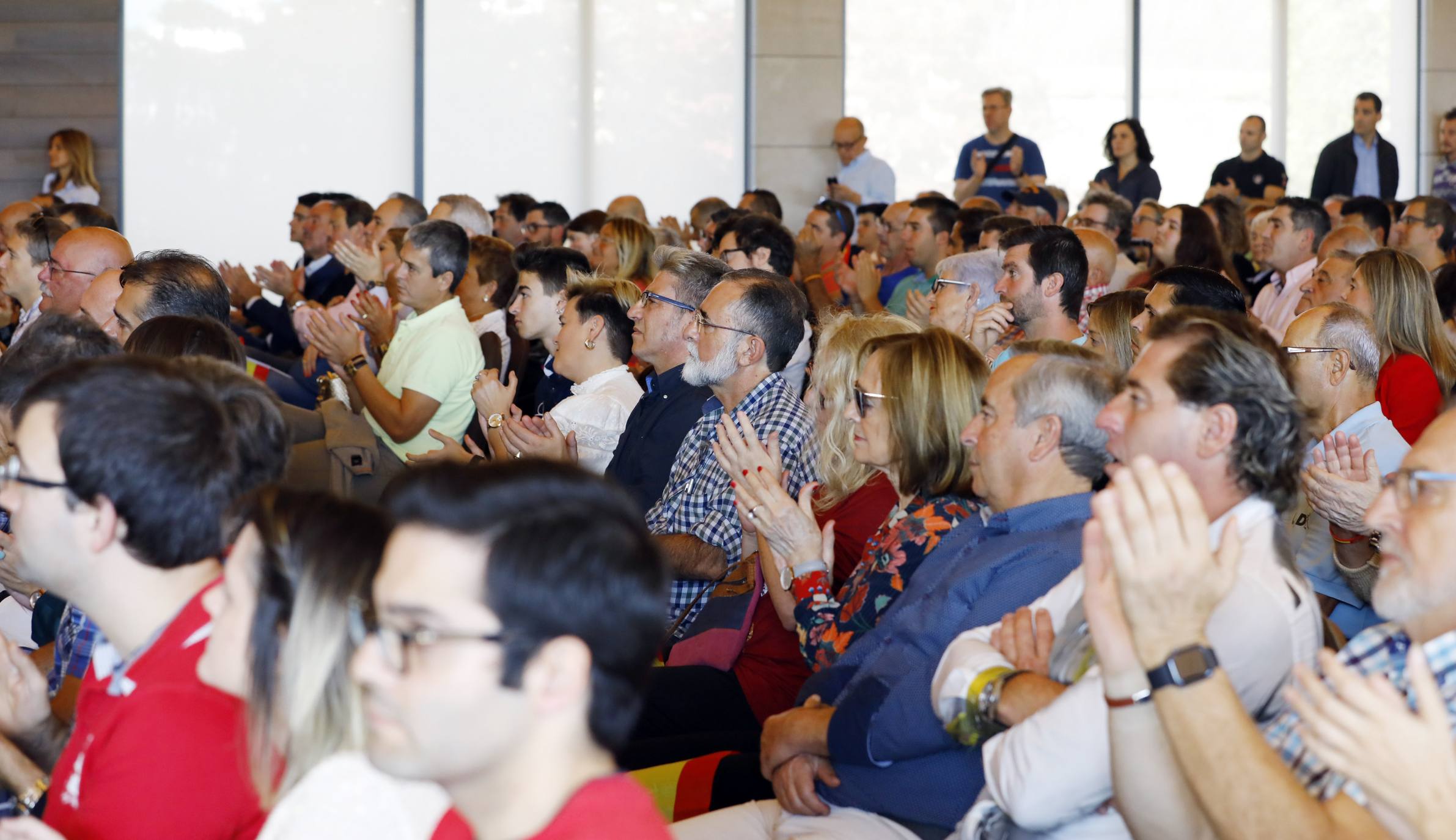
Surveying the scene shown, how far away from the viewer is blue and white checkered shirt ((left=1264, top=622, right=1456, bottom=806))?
149 centimetres

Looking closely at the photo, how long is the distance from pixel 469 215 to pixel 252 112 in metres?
3.38

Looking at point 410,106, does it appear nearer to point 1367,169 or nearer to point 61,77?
point 61,77

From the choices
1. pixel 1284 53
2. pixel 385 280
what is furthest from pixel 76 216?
pixel 1284 53

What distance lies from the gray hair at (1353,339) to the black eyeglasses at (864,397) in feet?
4.68

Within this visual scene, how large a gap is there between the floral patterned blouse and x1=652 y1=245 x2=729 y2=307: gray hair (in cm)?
157

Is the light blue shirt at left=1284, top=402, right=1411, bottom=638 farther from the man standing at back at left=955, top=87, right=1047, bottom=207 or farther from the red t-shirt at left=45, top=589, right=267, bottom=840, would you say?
the man standing at back at left=955, top=87, right=1047, bottom=207

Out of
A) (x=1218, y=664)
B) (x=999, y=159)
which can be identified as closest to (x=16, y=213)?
(x=999, y=159)

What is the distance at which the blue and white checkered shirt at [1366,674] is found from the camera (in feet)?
4.88

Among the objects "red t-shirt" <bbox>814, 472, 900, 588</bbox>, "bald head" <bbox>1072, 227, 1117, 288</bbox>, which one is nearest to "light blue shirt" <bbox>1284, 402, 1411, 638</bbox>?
"red t-shirt" <bbox>814, 472, 900, 588</bbox>

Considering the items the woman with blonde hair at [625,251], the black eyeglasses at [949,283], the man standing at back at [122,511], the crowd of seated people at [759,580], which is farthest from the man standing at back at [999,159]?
the man standing at back at [122,511]

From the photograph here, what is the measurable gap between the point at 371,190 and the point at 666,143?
2.10 m

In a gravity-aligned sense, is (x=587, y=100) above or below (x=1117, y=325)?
above

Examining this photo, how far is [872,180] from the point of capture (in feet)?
30.0

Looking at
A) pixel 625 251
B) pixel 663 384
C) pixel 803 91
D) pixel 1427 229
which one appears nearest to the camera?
pixel 663 384
